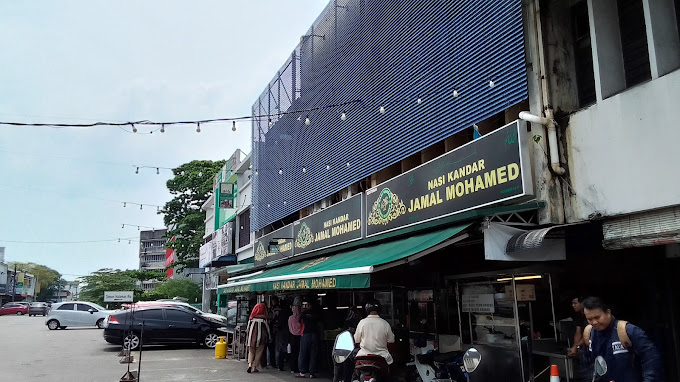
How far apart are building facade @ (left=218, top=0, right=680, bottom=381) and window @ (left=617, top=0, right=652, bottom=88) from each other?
0.02 metres

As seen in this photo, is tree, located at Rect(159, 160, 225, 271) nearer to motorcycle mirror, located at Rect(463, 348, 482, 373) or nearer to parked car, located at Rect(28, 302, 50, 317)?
parked car, located at Rect(28, 302, 50, 317)

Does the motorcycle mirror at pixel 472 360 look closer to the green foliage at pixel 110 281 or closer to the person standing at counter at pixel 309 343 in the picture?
the person standing at counter at pixel 309 343

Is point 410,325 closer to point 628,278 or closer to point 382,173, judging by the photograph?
point 382,173

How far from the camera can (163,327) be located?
63.5ft

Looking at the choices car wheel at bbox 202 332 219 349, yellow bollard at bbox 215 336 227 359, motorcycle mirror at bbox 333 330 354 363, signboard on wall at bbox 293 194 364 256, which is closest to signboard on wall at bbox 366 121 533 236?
signboard on wall at bbox 293 194 364 256

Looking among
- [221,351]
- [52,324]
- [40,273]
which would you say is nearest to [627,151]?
[221,351]

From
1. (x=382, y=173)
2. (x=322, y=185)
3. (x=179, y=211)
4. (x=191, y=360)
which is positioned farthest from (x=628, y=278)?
(x=179, y=211)

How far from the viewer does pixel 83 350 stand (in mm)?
18812

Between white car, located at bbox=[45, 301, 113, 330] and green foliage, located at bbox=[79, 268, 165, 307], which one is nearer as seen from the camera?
white car, located at bbox=[45, 301, 113, 330]

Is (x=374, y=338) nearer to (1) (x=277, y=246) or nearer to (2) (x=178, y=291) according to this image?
(1) (x=277, y=246)

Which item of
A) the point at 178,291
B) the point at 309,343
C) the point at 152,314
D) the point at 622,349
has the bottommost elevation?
the point at 309,343

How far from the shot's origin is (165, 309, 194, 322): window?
19.7 meters

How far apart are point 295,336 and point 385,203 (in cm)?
450

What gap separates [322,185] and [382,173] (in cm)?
313
